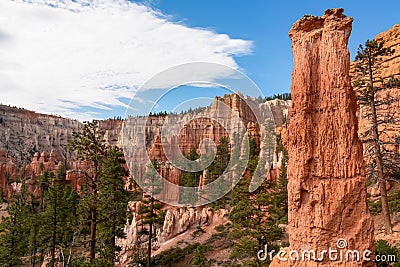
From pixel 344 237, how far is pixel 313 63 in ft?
12.5

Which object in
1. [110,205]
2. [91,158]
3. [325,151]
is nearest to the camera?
[325,151]

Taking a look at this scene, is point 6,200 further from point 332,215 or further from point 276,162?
point 332,215

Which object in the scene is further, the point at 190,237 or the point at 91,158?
the point at 190,237

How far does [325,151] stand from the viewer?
22.1ft

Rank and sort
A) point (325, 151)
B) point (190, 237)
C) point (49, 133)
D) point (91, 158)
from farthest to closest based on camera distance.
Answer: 1. point (49, 133)
2. point (190, 237)
3. point (91, 158)
4. point (325, 151)

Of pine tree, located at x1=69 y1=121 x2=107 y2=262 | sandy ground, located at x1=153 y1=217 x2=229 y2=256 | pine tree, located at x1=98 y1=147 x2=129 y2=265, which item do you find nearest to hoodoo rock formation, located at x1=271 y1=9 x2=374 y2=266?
pine tree, located at x1=98 y1=147 x2=129 y2=265

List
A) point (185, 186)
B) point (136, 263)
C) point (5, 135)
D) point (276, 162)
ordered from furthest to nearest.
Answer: point (5, 135), point (276, 162), point (185, 186), point (136, 263)

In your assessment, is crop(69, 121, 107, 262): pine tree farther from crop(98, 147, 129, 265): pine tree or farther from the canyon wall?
the canyon wall

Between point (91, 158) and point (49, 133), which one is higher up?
point (49, 133)

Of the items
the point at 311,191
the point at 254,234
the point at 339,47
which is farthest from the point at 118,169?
the point at 339,47

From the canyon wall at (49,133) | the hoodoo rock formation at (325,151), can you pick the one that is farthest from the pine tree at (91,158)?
the canyon wall at (49,133)

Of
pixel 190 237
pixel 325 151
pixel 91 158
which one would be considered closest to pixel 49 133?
pixel 190 237

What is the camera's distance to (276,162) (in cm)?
3897

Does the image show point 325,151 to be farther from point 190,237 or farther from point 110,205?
point 190,237
